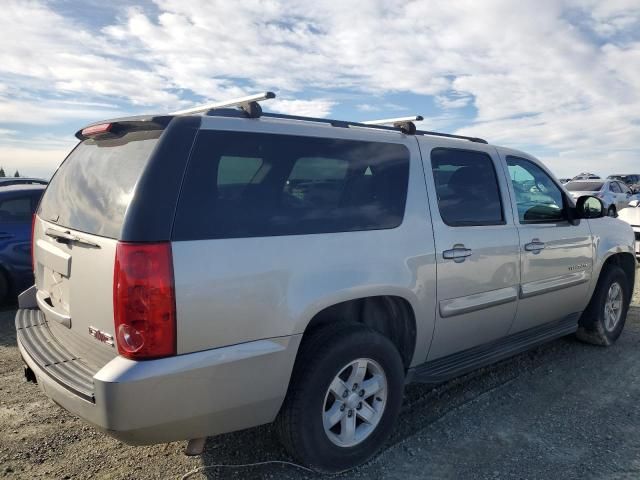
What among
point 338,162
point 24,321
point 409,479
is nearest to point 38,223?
point 24,321

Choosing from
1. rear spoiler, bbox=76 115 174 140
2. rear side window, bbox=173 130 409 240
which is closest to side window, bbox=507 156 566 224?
rear side window, bbox=173 130 409 240

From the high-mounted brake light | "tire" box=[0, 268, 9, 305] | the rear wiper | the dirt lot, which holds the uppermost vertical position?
the high-mounted brake light

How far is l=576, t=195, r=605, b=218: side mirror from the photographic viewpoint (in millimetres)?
4578

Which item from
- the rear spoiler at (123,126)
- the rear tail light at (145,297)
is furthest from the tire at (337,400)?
the rear spoiler at (123,126)

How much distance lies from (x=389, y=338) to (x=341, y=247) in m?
0.83

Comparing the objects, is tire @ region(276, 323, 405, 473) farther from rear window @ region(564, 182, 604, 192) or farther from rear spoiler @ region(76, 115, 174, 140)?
rear window @ region(564, 182, 604, 192)

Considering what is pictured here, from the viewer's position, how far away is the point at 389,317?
131 inches

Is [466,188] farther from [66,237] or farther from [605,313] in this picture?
[66,237]

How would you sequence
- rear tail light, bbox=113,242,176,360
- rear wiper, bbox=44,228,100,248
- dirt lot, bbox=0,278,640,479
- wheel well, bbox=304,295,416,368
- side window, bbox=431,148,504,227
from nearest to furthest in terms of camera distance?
rear tail light, bbox=113,242,176,360, rear wiper, bbox=44,228,100,248, dirt lot, bbox=0,278,640,479, wheel well, bbox=304,295,416,368, side window, bbox=431,148,504,227

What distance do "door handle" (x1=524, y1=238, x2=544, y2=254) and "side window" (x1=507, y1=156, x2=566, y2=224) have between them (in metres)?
0.16

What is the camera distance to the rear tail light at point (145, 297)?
2240 millimetres

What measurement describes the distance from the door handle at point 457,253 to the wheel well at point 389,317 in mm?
413

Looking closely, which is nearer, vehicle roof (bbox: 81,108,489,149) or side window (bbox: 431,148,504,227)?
vehicle roof (bbox: 81,108,489,149)

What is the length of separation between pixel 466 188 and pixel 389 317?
3.67 ft
